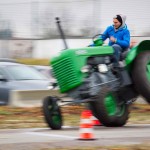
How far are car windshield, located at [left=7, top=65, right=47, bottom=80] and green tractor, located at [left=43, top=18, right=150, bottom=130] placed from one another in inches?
251

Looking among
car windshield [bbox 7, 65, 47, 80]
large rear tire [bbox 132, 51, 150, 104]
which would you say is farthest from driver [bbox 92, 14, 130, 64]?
car windshield [bbox 7, 65, 47, 80]

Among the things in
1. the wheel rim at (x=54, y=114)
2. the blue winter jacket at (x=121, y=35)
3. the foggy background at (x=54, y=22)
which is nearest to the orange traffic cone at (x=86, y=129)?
the wheel rim at (x=54, y=114)

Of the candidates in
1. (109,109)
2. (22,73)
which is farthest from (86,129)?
(22,73)

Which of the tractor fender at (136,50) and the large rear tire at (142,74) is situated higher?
Answer: the tractor fender at (136,50)

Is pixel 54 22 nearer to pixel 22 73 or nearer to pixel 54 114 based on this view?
pixel 22 73

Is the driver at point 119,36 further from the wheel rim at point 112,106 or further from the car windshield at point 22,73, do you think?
the car windshield at point 22,73

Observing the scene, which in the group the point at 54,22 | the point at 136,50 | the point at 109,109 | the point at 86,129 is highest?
the point at 136,50

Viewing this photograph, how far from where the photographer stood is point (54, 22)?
97.6 ft

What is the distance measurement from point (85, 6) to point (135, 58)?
1866cm

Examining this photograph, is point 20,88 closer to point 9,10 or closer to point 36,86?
point 36,86

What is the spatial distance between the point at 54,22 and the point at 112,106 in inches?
689

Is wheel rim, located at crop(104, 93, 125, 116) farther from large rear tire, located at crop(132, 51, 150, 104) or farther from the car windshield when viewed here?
the car windshield

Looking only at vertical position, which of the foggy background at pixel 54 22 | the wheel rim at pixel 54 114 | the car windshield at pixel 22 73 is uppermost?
the wheel rim at pixel 54 114

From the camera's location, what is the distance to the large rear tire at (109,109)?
12102 millimetres
